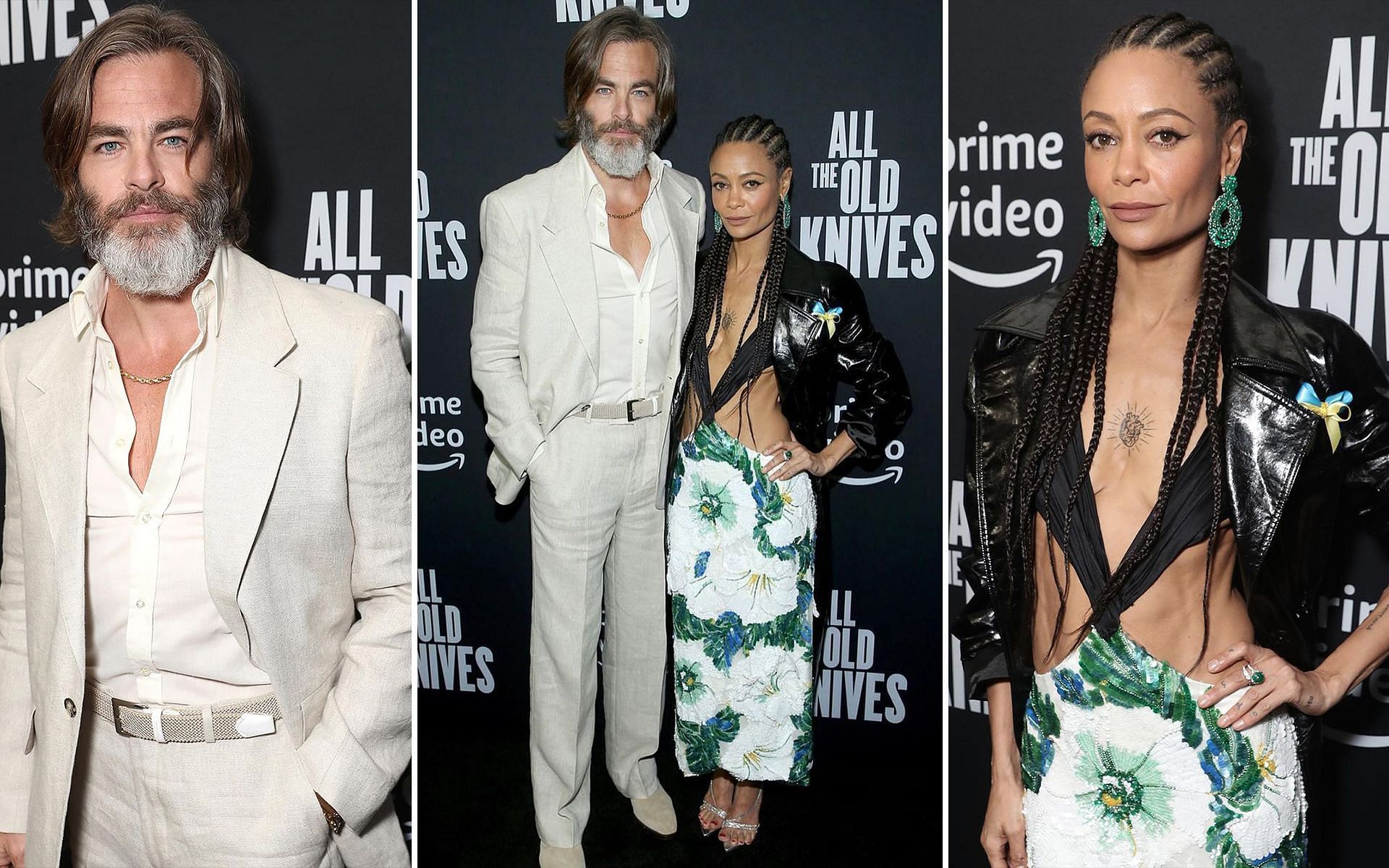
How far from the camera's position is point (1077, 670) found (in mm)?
1851

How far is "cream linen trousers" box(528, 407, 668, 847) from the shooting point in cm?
229

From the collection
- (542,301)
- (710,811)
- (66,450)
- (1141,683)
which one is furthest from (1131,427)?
(66,450)

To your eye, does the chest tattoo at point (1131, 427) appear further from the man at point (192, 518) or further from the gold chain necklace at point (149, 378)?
the gold chain necklace at point (149, 378)

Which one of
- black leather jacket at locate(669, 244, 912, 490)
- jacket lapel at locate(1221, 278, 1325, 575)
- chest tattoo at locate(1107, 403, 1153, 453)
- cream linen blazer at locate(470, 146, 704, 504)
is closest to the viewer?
jacket lapel at locate(1221, 278, 1325, 575)

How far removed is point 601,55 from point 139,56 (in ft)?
2.95

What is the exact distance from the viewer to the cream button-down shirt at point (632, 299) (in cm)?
219

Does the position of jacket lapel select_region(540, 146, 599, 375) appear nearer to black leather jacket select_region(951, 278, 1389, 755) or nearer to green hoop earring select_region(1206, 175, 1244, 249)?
black leather jacket select_region(951, 278, 1389, 755)

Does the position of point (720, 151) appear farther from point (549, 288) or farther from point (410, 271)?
point (410, 271)

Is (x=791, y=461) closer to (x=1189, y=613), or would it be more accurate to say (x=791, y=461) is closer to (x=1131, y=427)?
(x=1131, y=427)

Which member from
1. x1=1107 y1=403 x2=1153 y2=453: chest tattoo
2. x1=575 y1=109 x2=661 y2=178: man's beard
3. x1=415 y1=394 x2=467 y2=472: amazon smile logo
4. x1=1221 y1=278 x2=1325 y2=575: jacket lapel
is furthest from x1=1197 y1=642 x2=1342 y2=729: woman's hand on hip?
x1=415 y1=394 x2=467 y2=472: amazon smile logo

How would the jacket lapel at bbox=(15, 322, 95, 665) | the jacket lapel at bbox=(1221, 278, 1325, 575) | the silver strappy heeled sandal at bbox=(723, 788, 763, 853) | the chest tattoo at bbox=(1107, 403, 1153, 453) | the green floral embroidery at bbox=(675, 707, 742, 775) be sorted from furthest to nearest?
the green floral embroidery at bbox=(675, 707, 742, 775) → the silver strappy heeled sandal at bbox=(723, 788, 763, 853) → the jacket lapel at bbox=(15, 322, 95, 665) → the chest tattoo at bbox=(1107, 403, 1153, 453) → the jacket lapel at bbox=(1221, 278, 1325, 575)

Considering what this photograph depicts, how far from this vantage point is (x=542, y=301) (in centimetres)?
222

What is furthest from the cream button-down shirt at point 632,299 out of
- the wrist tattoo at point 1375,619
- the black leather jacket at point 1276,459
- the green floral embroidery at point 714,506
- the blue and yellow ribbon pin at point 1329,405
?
the wrist tattoo at point 1375,619

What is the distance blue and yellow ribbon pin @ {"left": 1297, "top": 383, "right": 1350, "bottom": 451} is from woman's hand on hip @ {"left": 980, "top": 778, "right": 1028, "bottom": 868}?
841mm
